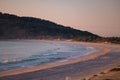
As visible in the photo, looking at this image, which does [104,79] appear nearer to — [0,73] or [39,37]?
[0,73]

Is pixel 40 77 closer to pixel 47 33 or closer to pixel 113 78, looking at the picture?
pixel 113 78

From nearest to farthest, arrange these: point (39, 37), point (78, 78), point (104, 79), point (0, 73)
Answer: point (104, 79), point (78, 78), point (0, 73), point (39, 37)

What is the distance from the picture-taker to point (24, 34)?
18950 centimetres

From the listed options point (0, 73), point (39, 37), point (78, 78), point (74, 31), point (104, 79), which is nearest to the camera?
point (104, 79)

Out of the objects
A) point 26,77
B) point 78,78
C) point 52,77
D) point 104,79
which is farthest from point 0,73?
point 104,79

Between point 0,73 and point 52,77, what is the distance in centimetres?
469

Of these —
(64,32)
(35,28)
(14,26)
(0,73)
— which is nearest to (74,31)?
(64,32)

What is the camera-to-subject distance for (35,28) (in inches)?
7751

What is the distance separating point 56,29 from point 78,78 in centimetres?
17631

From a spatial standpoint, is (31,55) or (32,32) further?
(32,32)

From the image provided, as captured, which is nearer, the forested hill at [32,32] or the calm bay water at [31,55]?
the calm bay water at [31,55]

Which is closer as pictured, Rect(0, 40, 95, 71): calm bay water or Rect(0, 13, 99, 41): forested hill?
Rect(0, 40, 95, 71): calm bay water

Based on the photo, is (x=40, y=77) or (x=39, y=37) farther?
(x=39, y=37)

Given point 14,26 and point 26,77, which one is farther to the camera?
point 14,26
